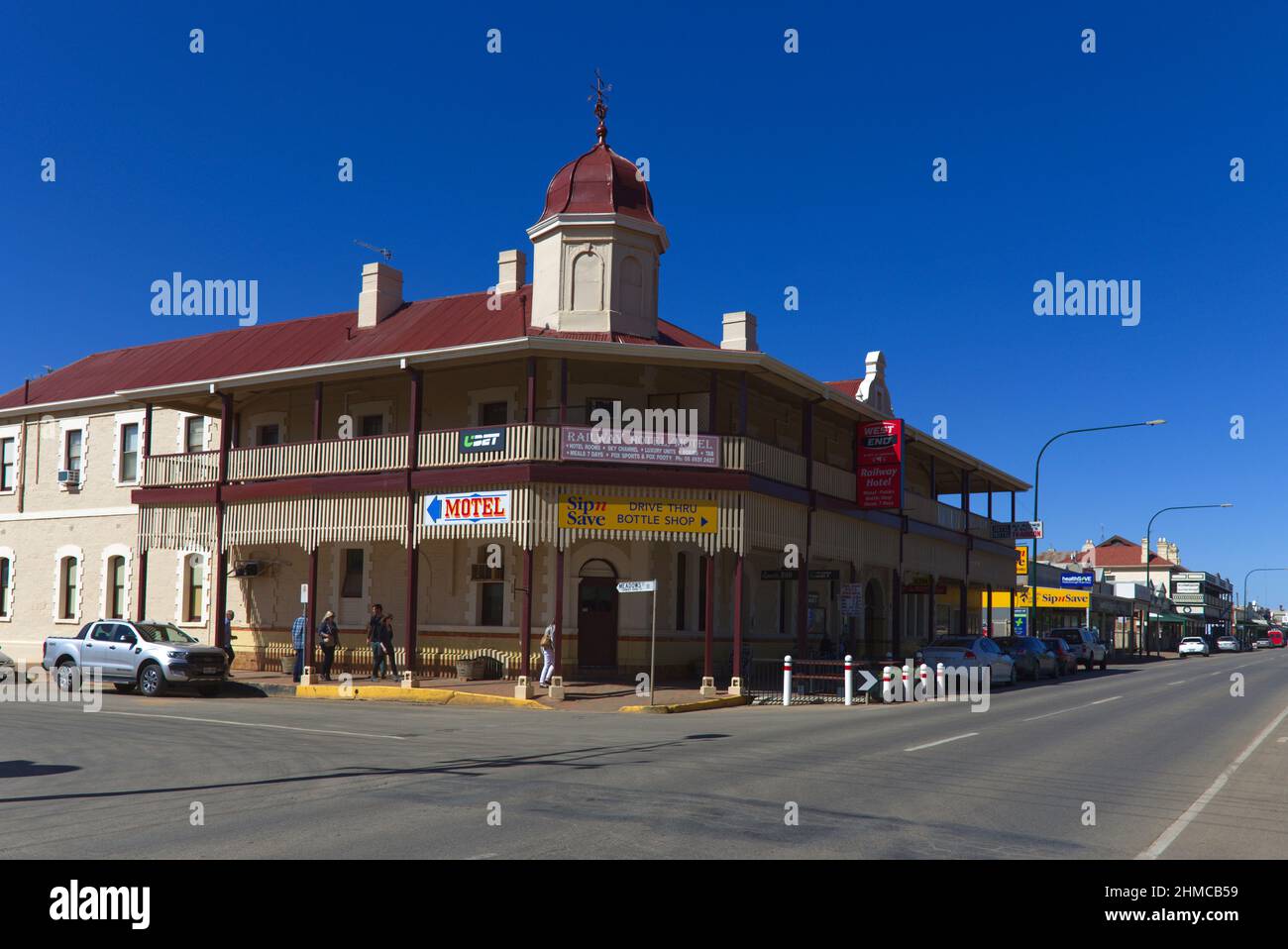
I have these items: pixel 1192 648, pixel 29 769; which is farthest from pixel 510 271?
pixel 1192 648

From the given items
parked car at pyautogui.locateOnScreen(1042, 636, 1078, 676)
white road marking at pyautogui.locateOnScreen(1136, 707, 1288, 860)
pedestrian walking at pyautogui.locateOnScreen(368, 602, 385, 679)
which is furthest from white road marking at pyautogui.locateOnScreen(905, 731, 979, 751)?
parked car at pyautogui.locateOnScreen(1042, 636, 1078, 676)

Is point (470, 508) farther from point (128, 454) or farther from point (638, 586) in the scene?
point (128, 454)

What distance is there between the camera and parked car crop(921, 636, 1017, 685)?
28.9 m

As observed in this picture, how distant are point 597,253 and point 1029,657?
59.2 ft

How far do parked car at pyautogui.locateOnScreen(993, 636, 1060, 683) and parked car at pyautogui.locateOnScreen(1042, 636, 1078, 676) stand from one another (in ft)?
2.69

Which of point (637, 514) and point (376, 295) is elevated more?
point (376, 295)

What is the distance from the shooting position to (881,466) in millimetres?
29562

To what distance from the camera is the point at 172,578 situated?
1298 inches

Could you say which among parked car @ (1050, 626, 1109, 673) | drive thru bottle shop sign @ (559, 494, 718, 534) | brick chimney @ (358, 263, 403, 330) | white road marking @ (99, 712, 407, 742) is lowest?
parked car @ (1050, 626, 1109, 673)

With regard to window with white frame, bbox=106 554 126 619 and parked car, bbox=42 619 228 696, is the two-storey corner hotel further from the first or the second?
parked car, bbox=42 619 228 696

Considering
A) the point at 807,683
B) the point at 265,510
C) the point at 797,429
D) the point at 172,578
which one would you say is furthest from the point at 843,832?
the point at 172,578

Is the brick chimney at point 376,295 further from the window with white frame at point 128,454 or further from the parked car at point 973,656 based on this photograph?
the parked car at point 973,656

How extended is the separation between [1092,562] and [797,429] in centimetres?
9022

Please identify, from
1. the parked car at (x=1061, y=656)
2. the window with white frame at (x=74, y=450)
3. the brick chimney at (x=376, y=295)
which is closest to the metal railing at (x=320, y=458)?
the brick chimney at (x=376, y=295)
